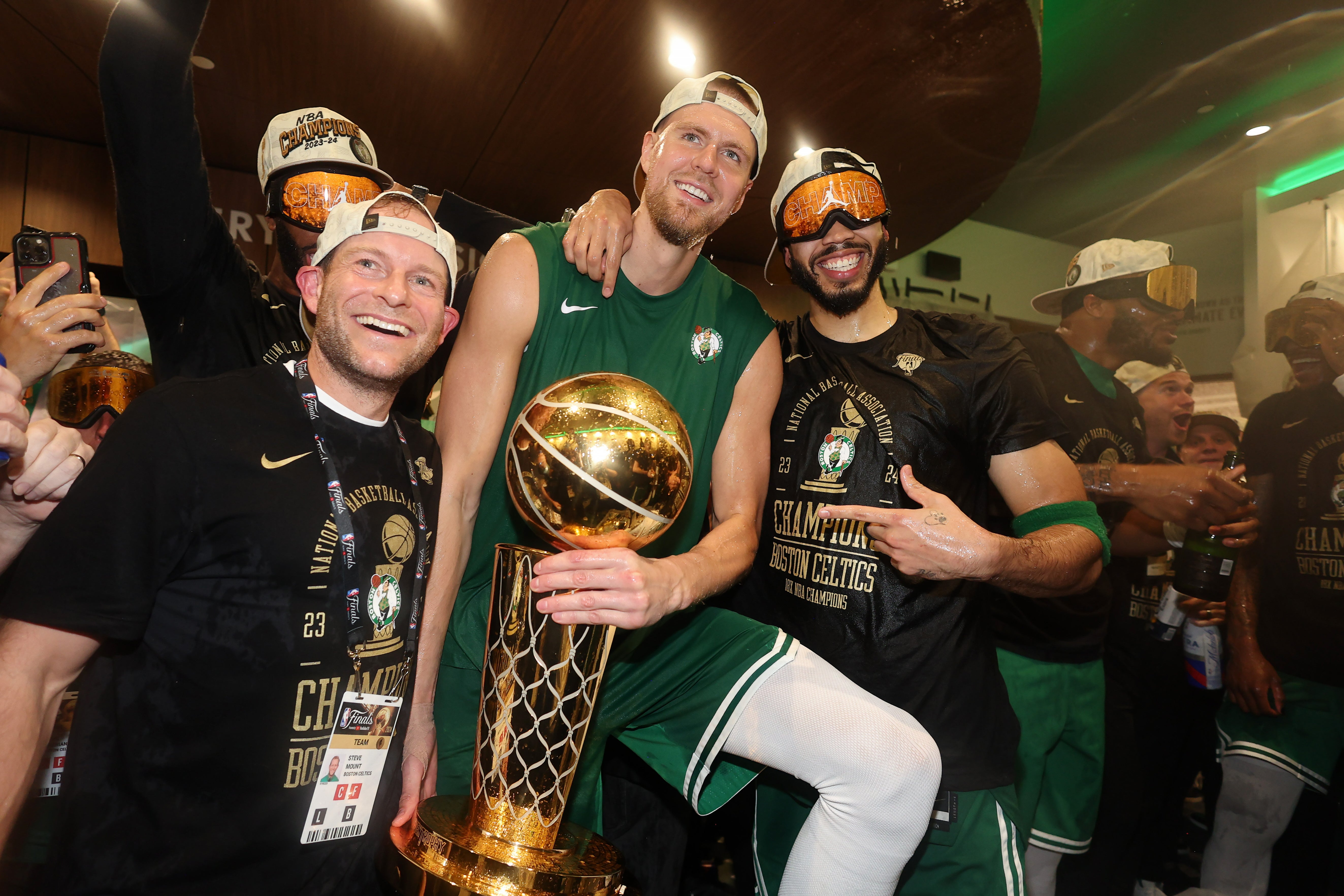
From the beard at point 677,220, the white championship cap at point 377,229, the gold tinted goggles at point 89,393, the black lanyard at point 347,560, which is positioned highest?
the beard at point 677,220

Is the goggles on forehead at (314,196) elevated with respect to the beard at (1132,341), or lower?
lower

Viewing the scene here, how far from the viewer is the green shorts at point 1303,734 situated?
2.76 meters

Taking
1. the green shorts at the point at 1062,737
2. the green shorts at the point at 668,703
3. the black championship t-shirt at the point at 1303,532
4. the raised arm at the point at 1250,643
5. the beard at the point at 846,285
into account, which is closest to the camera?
the green shorts at the point at 668,703

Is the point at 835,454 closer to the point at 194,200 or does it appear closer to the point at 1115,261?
the point at 194,200

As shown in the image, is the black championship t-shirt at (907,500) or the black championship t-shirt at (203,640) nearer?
the black championship t-shirt at (203,640)

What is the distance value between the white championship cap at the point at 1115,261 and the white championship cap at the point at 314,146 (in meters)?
2.80

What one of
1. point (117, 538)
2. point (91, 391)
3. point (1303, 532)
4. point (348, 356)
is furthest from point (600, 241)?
point (1303, 532)

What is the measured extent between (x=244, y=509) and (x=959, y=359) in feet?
5.65

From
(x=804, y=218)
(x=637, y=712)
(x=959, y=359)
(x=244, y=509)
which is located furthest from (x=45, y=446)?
(x=959, y=359)

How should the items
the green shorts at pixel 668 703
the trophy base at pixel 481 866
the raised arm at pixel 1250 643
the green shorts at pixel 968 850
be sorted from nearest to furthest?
1. the trophy base at pixel 481 866
2. the green shorts at pixel 668 703
3. the green shorts at pixel 968 850
4. the raised arm at pixel 1250 643

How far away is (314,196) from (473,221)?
734 mm

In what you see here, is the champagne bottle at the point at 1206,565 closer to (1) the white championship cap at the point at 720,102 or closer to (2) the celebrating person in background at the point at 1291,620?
(2) the celebrating person in background at the point at 1291,620

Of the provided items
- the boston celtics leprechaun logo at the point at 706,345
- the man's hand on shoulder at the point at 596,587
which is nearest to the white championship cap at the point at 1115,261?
the boston celtics leprechaun logo at the point at 706,345

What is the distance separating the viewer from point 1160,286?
3.04m
